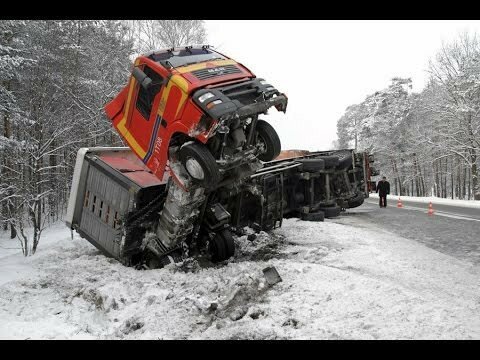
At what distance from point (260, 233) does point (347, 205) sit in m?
4.71

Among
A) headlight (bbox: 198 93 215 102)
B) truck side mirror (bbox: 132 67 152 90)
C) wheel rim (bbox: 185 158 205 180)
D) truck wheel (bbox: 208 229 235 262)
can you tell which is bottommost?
truck wheel (bbox: 208 229 235 262)

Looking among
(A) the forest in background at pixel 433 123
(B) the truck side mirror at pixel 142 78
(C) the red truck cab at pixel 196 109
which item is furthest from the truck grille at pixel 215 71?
(A) the forest in background at pixel 433 123

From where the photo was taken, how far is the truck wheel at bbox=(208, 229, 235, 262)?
6906mm

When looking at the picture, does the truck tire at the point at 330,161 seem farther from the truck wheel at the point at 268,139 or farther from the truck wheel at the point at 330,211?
the truck wheel at the point at 268,139

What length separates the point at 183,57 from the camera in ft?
20.9

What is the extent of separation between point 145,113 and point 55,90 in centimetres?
1254

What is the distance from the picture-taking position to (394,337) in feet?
12.0

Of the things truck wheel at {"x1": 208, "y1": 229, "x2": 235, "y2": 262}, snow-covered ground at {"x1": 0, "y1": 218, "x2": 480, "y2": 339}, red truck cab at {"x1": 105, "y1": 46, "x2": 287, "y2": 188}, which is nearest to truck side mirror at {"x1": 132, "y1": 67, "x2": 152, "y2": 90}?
red truck cab at {"x1": 105, "y1": 46, "x2": 287, "y2": 188}

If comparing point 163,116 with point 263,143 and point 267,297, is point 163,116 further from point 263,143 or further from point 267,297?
point 267,297

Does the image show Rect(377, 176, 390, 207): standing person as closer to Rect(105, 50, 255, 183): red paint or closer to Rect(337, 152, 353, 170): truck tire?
Rect(337, 152, 353, 170): truck tire

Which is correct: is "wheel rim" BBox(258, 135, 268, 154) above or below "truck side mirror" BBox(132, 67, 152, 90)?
below

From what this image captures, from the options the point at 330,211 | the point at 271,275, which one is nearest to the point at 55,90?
the point at 330,211

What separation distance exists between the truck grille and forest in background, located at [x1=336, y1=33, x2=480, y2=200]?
1013 inches
